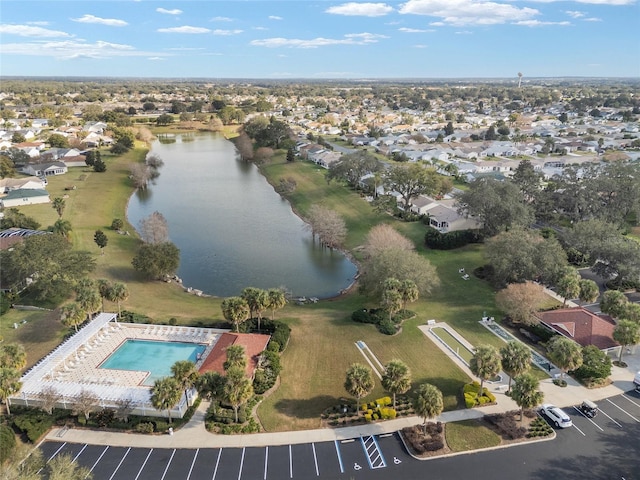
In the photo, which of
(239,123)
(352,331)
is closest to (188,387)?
(352,331)

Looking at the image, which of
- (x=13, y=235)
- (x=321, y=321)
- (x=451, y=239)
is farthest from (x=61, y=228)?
(x=451, y=239)

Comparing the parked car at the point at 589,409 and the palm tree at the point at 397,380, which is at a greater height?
the palm tree at the point at 397,380

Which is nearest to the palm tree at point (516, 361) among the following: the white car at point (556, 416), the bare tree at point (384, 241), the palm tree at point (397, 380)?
the white car at point (556, 416)

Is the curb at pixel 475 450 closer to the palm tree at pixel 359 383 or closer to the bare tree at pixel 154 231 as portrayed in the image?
the palm tree at pixel 359 383

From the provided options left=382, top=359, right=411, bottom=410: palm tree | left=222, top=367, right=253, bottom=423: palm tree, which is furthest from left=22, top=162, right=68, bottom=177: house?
left=382, top=359, right=411, bottom=410: palm tree

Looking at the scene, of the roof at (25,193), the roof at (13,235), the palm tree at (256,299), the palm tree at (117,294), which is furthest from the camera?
the roof at (25,193)

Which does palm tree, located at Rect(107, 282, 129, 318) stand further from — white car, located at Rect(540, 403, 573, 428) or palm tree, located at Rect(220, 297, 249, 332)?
white car, located at Rect(540, 403, 573, 428)

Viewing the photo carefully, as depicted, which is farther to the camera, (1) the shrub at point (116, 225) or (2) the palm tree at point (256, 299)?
(1) the shrub at point (116, 225)
